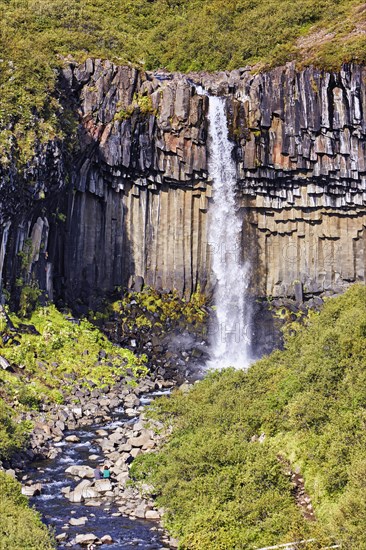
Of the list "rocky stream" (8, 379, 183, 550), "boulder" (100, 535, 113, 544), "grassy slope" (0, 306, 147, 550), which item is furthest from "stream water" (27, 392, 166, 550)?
"grassy slope" (0, 306, 147, 550)

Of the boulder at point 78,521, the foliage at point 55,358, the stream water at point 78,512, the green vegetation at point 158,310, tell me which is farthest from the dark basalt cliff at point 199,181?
the boulder at point 78,521

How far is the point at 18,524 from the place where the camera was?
15469 mm

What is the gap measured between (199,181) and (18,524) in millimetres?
30807

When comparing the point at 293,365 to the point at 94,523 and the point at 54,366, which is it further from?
the point at 54,366

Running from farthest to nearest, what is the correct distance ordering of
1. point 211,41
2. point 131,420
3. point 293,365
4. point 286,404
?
point 211,41 < point 131,420 < point 293,365 < point 286,404

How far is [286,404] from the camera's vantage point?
2031 centimetres

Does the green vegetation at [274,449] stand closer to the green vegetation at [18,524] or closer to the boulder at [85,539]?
the boulder at [85,539]

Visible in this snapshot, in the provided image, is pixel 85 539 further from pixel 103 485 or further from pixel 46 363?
pixel 46 363

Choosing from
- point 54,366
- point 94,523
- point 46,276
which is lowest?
point 94,523

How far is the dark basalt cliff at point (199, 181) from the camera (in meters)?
41.6

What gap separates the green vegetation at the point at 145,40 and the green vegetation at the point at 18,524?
19.6 metres

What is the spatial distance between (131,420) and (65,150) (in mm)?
16419

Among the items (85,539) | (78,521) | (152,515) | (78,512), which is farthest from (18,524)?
(152,515)

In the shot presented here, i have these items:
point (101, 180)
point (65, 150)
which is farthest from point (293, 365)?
point (101, 180)
